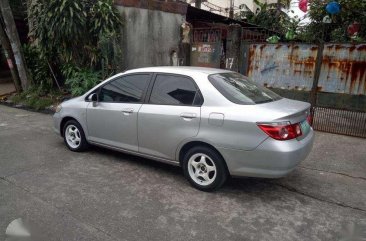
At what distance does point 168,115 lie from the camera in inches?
172

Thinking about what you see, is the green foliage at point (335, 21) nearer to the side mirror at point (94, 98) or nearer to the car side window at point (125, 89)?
the car side window at point (125, 89)

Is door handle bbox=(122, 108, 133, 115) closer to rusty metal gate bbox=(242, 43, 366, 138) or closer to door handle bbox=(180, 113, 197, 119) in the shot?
door handle bbox=(180, 113, 197, 119)

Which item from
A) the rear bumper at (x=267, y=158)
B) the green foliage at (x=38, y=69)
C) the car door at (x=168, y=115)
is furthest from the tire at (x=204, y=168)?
the green foliage at (x=38, y=69)

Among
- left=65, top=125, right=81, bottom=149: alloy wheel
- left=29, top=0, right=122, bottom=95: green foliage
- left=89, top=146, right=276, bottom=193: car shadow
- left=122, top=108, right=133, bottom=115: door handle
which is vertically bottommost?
left=89, top=146, right=276, bottom=193: car shadow

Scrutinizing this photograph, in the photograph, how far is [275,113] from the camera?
149 inches

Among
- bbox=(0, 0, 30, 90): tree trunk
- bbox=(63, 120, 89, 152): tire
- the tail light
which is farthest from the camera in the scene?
bbox=(0, 0, 30, 90): tree trunk

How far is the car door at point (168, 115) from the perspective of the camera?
166 inches

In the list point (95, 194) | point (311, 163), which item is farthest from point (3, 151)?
point (311, 163)

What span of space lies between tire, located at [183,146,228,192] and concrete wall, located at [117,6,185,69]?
6.45 metres

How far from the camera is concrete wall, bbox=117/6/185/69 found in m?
9.89

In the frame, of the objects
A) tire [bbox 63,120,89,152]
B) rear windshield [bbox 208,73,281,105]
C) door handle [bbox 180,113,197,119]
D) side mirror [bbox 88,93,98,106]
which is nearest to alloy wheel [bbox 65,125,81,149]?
tire [bbox 63,120,89,152]

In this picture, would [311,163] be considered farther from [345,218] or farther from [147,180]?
[147,180]

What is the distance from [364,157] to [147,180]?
12.1 ft

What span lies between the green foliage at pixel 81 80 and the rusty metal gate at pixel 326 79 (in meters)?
4.69
